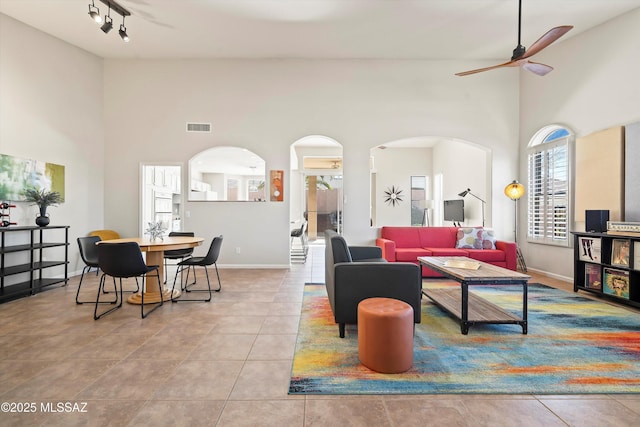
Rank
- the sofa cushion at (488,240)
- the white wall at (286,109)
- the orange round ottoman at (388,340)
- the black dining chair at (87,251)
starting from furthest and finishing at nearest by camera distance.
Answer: the white wall at (286,109) → the sofa cushion at (488,240) → the black dining chair at (87,251) → the orange round ottoman at (388,340)

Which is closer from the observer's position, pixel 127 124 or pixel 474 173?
pixel 127 124

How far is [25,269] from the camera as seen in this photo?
405cm

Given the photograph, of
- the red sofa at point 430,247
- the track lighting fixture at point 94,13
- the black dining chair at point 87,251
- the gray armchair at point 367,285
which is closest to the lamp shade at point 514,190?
the red sofa at point 430,247

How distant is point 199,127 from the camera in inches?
233

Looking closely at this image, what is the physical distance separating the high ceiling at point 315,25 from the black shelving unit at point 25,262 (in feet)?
10.5

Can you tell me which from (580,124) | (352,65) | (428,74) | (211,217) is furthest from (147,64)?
(580,124)

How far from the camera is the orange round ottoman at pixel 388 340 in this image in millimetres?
2125

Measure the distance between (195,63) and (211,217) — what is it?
305cm

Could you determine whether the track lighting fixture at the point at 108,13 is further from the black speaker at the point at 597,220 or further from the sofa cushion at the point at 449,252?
the black speaker at the point at 597,220

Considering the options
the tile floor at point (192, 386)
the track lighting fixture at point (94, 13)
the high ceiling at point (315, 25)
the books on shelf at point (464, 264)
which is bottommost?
the tile floor at point (192, 386)

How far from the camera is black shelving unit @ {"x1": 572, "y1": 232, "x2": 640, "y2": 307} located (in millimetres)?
3598

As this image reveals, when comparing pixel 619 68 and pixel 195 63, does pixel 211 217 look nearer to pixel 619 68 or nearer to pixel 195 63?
pixel 195 63

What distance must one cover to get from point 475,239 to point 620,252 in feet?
6.41

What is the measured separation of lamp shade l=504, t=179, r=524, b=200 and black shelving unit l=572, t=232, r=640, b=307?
146cm
